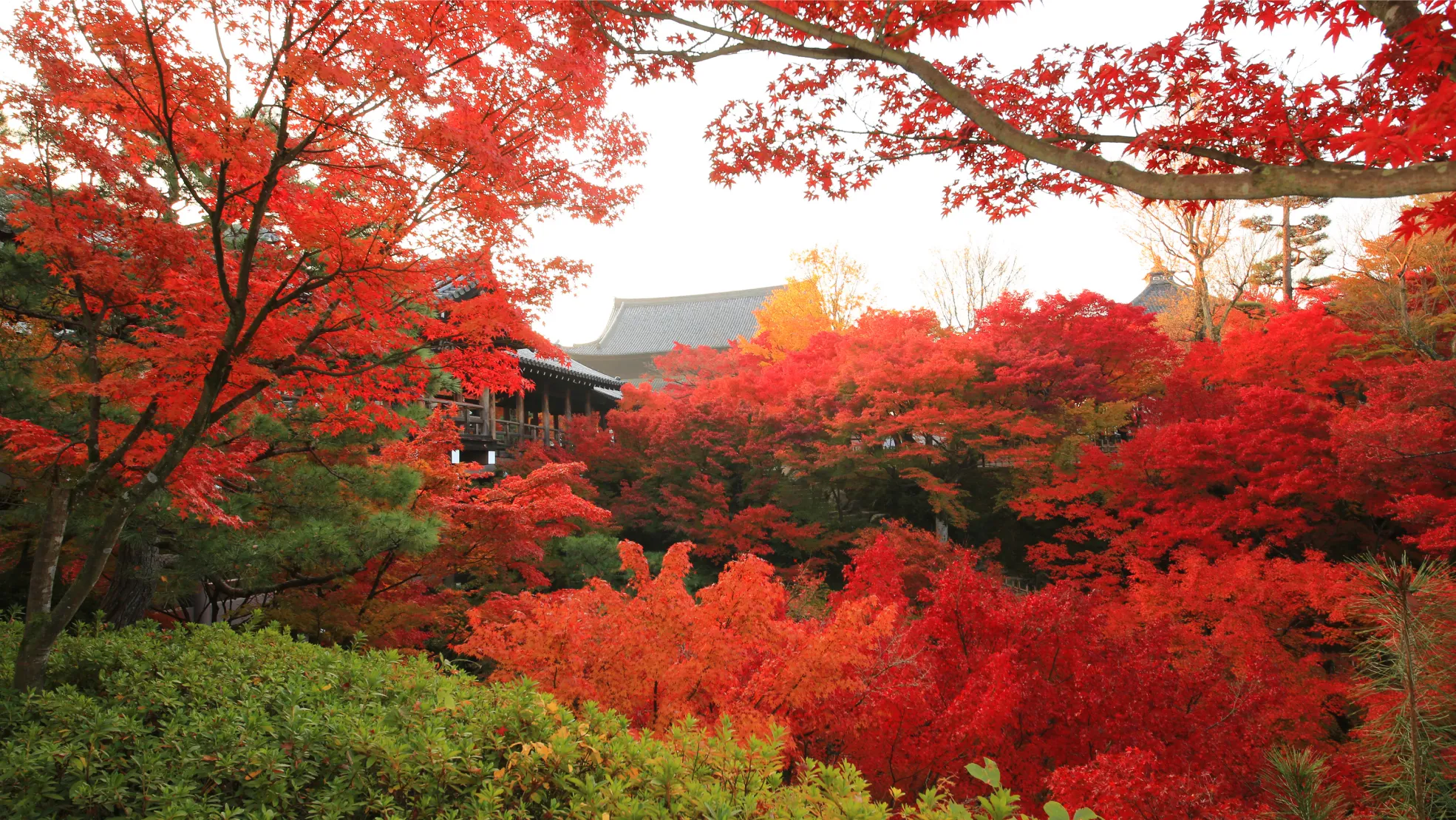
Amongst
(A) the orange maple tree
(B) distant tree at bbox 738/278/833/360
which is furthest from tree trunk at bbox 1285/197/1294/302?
(A) the orange maple tree

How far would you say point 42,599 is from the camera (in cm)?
439

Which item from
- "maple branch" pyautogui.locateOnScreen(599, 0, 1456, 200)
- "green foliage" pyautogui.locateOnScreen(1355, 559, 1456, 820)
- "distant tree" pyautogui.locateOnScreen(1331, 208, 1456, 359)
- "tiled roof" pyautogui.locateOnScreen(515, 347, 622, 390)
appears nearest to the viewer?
"maple branch" pyautogui.locateOnScreen(599, 0, 1456, 200)

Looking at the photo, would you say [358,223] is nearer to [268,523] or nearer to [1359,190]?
[268,523]

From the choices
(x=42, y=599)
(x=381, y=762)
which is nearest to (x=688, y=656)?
(x=381, y=762)

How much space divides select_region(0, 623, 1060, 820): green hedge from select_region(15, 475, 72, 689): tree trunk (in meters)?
0.26

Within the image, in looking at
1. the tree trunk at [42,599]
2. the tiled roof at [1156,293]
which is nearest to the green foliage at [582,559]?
the tree trunk at [42,599]

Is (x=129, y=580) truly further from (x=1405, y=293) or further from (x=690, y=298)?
(x=690, y=298)

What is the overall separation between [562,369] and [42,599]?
49.2ft

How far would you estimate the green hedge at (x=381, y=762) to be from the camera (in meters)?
2.50

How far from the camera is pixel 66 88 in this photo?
4.43 meters

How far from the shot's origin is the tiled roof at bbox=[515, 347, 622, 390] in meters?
17.2

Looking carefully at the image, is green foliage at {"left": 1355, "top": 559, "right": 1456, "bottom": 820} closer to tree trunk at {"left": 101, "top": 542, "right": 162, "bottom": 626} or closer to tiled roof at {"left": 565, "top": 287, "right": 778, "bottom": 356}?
tree trunk at {"left": 101, "top": 542, "right": 162, "bottom": 626}

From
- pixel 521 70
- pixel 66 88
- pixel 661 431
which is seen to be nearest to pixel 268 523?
pixel 66 88

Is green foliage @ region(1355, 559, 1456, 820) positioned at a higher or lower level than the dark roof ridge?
lower
